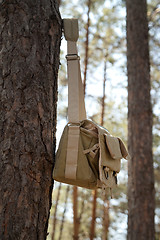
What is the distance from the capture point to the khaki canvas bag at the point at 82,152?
1.57 m

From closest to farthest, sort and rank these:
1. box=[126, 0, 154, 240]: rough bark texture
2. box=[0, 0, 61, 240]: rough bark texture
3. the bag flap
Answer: box=[0, 0, 61, 240]: rough bark texture → the bag flap → box=[126, 0, 154, 240]: rough bark texture

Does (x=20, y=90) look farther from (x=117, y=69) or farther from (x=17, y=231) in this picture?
(x=117, y=69)

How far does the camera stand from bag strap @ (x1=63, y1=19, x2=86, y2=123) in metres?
1.70

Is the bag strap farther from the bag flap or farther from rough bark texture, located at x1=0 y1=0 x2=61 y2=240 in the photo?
the bag flap

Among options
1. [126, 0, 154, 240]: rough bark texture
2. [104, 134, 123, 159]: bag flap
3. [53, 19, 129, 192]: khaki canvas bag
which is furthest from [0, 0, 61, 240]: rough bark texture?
[126, 0, 154, 240]: rough bark texture

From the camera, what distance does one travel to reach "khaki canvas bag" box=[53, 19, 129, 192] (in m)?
1.57

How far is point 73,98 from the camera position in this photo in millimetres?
1733

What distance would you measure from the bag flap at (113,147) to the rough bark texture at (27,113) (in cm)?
32

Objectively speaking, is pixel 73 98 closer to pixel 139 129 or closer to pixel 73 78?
pixel 73 78

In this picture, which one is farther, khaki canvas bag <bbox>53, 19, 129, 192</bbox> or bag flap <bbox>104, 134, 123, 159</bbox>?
bag flap <bbox>104, 134, 123, 159</bbox>

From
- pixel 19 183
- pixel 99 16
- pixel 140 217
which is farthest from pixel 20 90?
pixel 99 16

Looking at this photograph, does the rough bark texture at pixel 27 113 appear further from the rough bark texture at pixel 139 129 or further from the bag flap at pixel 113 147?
the rough bark texture at pixel 139 129

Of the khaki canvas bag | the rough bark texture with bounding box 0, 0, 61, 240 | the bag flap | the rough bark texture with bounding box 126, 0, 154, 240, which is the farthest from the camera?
the rough bark texture with bounding box 126, 0, 154, 240

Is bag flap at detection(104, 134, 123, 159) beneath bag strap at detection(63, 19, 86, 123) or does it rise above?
beneath
